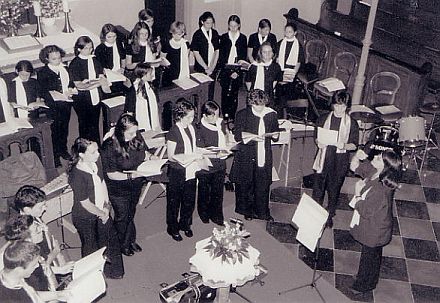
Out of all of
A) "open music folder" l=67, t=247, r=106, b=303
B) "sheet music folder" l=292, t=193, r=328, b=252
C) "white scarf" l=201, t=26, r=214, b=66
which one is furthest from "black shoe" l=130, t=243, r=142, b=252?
"white scarf" l=201, t=26, r=214, b=66

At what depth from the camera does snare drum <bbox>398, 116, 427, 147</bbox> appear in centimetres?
740

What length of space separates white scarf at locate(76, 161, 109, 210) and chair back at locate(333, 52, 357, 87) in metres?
4.97

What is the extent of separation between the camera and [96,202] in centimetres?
540

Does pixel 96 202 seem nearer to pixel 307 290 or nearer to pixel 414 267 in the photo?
pixel 307 290

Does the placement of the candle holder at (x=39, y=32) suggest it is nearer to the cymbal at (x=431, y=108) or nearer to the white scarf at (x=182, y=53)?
the white scarf at (x=182, y=53)

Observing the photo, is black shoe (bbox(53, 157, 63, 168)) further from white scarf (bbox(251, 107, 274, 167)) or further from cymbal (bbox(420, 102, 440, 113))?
cymbal (bbox(420, 102, 440, 113))

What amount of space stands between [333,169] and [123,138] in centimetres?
243

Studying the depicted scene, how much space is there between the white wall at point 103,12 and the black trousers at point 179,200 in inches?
172

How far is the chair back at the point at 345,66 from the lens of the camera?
9157 millimetres

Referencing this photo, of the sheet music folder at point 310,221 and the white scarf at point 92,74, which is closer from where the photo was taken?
the sheet music folder at point 310,221

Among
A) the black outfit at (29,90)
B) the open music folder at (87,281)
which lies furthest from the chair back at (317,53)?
the open music folder at (87,281)

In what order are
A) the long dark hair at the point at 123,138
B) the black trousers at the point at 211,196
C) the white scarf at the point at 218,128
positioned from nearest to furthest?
the long dark hair at the point at 123,138, the white scarf at the point at 218,128, the black trousers at the point at 211,196

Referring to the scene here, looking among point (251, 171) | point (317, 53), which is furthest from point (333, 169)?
point (317, 53)

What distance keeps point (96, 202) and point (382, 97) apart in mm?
5266
